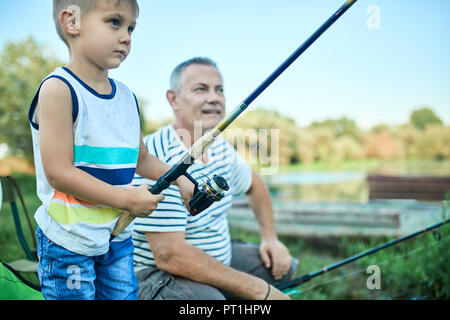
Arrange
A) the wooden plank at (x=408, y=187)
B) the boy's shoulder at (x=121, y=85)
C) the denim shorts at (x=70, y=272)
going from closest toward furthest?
the denim shorts at (x=70, y=272), the boy's shoulder at (x=121, y=85), the wooden plank at (x=408, y=187)

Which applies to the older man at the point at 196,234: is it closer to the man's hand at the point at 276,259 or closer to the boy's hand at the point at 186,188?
the man's hand at the point at 276,259

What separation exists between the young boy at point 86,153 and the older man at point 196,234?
51cm

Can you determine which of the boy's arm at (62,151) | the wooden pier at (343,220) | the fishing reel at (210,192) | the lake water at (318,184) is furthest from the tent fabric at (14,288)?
the lake water at (318,184)

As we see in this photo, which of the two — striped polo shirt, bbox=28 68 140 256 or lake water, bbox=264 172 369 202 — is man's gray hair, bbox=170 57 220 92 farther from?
lake water, bbox=264 172 369 202

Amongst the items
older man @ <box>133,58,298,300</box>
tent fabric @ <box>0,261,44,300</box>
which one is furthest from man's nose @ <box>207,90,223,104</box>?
tent fabric @ <box>0,261,44,300</box>

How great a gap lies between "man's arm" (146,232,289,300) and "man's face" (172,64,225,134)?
605 mm

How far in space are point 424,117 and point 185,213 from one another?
621cm

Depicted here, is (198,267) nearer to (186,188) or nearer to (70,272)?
(186,188)

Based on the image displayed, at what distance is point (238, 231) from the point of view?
426 cm

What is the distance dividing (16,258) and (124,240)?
39.5 inches

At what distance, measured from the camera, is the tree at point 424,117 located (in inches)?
266

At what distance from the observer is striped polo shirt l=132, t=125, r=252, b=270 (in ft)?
5.98

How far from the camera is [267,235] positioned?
250 cm
